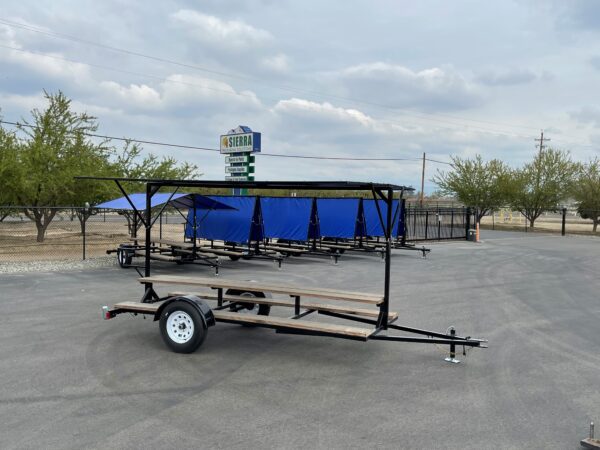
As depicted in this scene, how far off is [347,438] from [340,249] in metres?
15.7

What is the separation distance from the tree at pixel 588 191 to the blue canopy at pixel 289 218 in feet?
94.5

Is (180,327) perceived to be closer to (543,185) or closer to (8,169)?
(8,169)

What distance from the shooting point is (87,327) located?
25.2ft

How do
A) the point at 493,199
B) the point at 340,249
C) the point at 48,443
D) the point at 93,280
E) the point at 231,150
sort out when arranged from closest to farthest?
the point at 48,443 < the point at 93,280 < the point at 340,249 < the point at 231,150 < the point at 493,199

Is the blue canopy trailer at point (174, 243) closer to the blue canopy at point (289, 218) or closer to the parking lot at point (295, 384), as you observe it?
the blue canopy at point (289, 218)

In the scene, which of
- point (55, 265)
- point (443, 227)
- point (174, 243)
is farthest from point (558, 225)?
point (55, 265)

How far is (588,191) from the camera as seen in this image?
128 ft

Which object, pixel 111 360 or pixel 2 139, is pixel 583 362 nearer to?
pixel 111 360

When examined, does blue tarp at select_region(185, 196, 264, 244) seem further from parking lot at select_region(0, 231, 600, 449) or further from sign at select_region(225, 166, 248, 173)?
parking lot at select_region(0, 231, 600, 449)

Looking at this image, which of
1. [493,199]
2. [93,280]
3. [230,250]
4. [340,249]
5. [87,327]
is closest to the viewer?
[87,327]

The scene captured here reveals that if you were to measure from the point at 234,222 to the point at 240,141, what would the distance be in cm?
667

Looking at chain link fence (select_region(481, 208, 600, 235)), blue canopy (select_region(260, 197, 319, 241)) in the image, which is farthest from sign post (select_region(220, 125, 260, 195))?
chain link fence (select_region(481, 208, 600, 235))

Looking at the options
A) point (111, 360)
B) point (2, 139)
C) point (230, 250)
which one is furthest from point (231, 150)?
point (111, 360)

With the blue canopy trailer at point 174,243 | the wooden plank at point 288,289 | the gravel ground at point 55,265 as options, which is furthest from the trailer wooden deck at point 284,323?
the gravel ground at point 55,265
